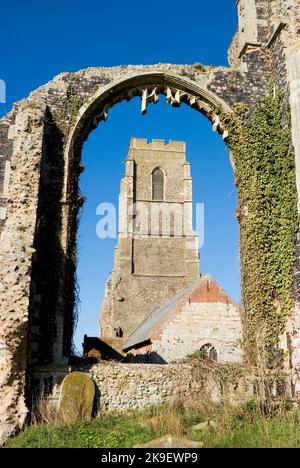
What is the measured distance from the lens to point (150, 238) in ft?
127

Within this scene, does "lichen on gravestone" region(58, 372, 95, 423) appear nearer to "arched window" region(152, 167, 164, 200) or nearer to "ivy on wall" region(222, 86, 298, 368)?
"ivy on wall" region(222, 86, 298, 368)

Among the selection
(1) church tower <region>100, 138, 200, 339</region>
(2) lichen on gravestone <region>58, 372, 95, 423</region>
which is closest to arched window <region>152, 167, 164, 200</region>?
(1) church tower <region>100, 138, 200, 339</region>

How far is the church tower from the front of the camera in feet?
117

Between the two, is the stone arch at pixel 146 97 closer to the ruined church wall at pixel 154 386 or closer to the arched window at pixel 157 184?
the ruined church wall at pixel 154 386

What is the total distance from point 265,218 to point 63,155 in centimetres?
466

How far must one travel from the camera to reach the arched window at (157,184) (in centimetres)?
4147

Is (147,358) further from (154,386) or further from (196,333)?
(154,386)

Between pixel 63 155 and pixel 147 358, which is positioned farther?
pixel 147 358

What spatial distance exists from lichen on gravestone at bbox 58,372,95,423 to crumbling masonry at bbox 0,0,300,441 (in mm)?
696

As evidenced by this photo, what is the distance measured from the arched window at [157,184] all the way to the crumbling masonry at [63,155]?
2726 cm

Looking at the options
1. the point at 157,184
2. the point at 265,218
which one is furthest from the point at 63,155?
the point at 157,184
